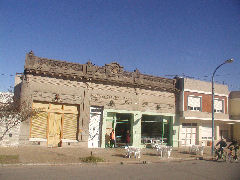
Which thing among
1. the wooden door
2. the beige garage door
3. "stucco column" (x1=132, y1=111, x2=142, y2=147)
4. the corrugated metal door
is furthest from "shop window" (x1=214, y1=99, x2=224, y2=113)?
the wooden door

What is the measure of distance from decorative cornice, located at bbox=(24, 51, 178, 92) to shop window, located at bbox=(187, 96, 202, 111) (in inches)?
77.1

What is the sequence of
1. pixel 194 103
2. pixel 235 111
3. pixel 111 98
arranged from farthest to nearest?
pixel 235 111
pixel 194 103
pixel 111 98

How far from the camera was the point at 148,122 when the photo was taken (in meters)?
22.1

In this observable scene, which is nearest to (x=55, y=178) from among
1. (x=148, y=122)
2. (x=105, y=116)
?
(x=105, y=116)

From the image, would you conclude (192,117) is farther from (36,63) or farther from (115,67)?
(36,63)

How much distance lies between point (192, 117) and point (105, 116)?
29.6 ft

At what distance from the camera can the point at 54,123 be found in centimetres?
1761

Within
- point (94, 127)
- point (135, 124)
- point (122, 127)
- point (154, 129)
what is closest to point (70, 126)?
point (94, 127)

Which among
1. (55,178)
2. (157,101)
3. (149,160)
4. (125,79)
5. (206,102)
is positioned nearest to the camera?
(55,178)

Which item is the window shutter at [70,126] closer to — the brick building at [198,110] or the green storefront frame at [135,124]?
the green storefront frame at [135,124]

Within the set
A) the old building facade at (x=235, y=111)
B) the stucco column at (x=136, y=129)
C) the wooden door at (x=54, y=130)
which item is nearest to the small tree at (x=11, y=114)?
the wooden door at (x=54, y=130)

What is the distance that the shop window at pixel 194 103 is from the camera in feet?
77.5

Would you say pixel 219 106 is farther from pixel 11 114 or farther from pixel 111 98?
pixel 11 114

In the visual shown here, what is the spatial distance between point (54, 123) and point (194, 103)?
13896mm
